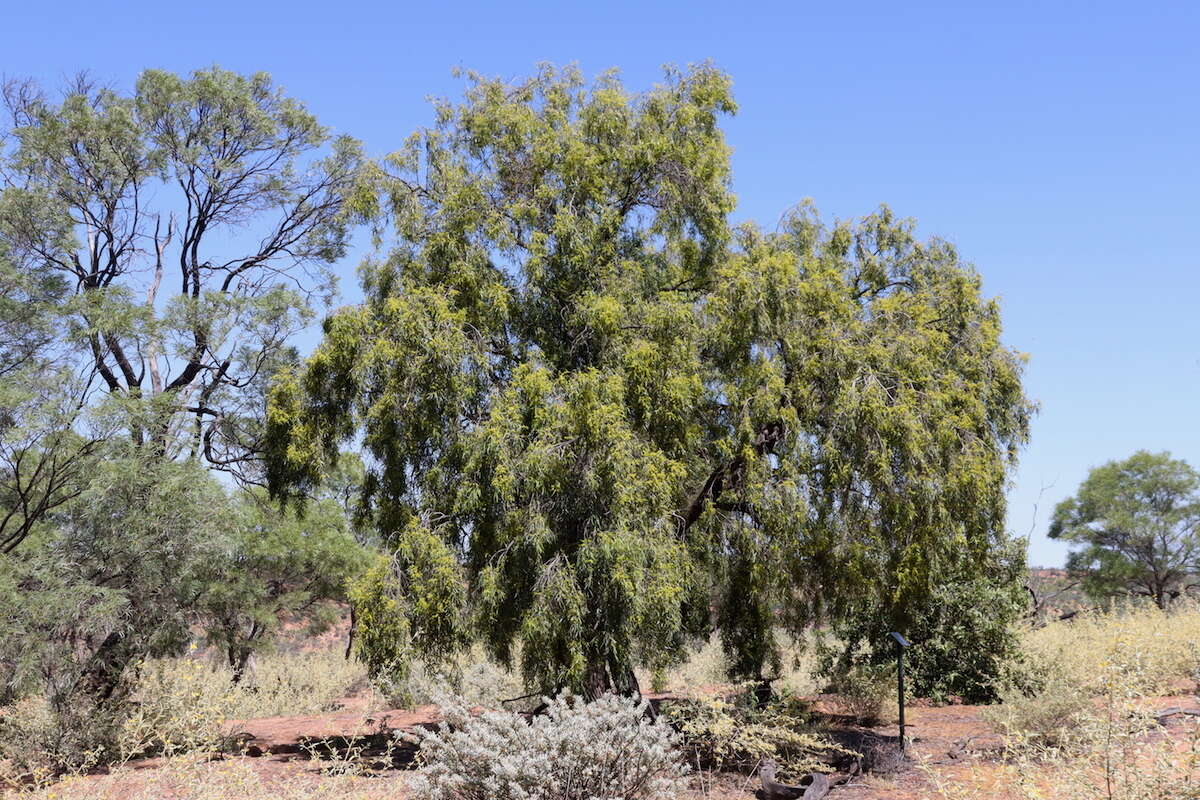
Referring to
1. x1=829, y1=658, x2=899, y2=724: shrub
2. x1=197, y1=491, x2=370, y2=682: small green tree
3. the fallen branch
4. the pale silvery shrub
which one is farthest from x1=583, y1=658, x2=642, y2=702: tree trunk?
x1=197, y1=491, x2=370, y2=682: small green tree

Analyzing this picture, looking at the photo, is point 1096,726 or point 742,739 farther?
point 742,739

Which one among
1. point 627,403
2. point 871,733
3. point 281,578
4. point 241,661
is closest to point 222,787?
point 627,403

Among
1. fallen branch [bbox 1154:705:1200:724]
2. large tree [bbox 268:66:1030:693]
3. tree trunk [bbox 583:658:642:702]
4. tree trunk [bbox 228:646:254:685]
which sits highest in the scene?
large tree [bbox 268:66:1030:693]

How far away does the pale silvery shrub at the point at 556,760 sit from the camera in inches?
255

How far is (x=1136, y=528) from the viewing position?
32.6m

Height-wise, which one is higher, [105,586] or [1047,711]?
[105,586]

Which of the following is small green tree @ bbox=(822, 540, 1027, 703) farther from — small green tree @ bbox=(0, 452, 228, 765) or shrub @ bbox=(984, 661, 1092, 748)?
small green tree @ bbox=(0, 452, 228, 765)

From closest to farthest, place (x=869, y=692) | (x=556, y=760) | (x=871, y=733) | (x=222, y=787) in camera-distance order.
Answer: (x=222, y=787) → (x=556, y=760) → (x=871, y=733) → (x=869, y=692)

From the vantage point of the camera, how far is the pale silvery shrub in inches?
255

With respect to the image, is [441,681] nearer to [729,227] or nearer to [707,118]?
[729,227]

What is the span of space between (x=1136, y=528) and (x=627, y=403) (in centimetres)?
2985

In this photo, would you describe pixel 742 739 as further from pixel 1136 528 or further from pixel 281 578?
pixel 1136 528

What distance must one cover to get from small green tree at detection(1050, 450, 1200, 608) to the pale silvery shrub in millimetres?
30604

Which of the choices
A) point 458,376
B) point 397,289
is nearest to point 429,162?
point 397,289
